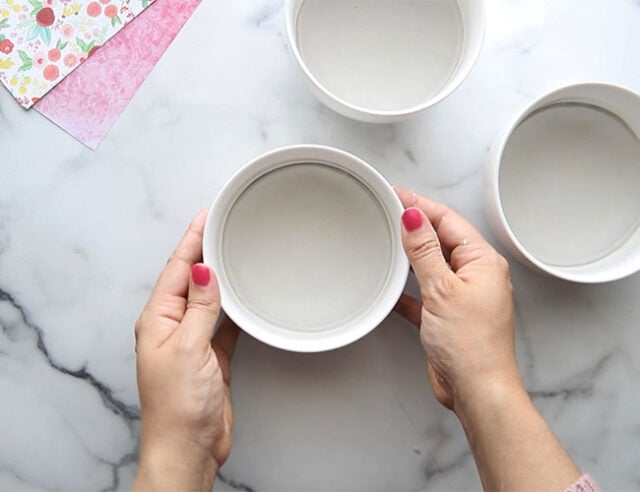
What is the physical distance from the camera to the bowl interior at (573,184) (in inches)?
30.0

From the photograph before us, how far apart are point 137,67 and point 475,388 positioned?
19.3 inches

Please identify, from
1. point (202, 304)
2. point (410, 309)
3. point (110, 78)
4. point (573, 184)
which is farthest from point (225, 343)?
point (573, 184)

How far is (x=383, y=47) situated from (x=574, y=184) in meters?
0.26

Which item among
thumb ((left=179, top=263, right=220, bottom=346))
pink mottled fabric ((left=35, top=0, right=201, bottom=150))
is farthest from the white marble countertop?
thumb ((left=179, top=263, right=220, bottom=346))

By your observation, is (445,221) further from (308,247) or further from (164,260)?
(164,260)

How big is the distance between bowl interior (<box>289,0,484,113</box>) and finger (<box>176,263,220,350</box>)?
0.24 metres

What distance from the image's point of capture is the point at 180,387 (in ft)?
2.10

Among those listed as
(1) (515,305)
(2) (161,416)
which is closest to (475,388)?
(1) (515,305)

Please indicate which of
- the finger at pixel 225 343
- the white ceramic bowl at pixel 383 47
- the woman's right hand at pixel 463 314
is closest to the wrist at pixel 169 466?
the finger at pixel 225 343

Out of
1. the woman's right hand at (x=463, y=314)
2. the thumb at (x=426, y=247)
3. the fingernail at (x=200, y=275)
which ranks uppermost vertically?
the fingernail at (x=200, y=275)

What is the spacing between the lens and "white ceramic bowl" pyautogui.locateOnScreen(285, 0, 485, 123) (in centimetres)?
74

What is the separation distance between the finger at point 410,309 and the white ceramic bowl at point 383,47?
203mm

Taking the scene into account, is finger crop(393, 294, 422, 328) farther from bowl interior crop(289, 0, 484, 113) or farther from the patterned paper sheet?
the patterned paper sheet

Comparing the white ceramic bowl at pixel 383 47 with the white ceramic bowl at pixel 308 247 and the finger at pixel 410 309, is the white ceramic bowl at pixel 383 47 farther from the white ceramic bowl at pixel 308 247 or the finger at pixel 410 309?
the finger at pixel 410 309
